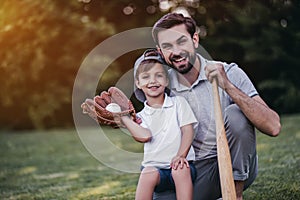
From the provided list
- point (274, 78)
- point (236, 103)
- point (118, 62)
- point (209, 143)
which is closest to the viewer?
point (236, 103)

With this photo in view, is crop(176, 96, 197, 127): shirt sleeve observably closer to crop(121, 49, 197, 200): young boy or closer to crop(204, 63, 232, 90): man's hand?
crop(121, 49, 197, 200): young boy

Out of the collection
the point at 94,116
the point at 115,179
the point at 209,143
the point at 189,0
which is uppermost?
the point at 189,0

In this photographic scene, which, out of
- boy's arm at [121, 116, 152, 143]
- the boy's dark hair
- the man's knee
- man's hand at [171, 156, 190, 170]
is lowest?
the man's knee

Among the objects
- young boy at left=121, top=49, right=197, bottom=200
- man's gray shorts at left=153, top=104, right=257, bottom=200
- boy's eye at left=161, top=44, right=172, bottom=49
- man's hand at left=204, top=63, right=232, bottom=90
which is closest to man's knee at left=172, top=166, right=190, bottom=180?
young boy at left=121, top=49, right=197, bottom=200

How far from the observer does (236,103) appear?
95.1 inches

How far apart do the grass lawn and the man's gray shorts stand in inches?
17.2

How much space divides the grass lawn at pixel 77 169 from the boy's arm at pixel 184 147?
688mm

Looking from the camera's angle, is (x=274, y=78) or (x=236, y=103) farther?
(x=274, y=78)

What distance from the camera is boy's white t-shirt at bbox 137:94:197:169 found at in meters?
2.47

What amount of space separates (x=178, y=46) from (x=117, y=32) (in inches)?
36.2

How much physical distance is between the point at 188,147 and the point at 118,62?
0.66m

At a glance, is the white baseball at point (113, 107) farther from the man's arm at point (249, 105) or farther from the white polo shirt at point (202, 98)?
the man's arm at point (249, 105)

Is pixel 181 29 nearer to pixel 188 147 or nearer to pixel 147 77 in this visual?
pixel 147 77

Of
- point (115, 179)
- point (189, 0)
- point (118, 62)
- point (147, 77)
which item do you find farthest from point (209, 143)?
point (115, 179)
